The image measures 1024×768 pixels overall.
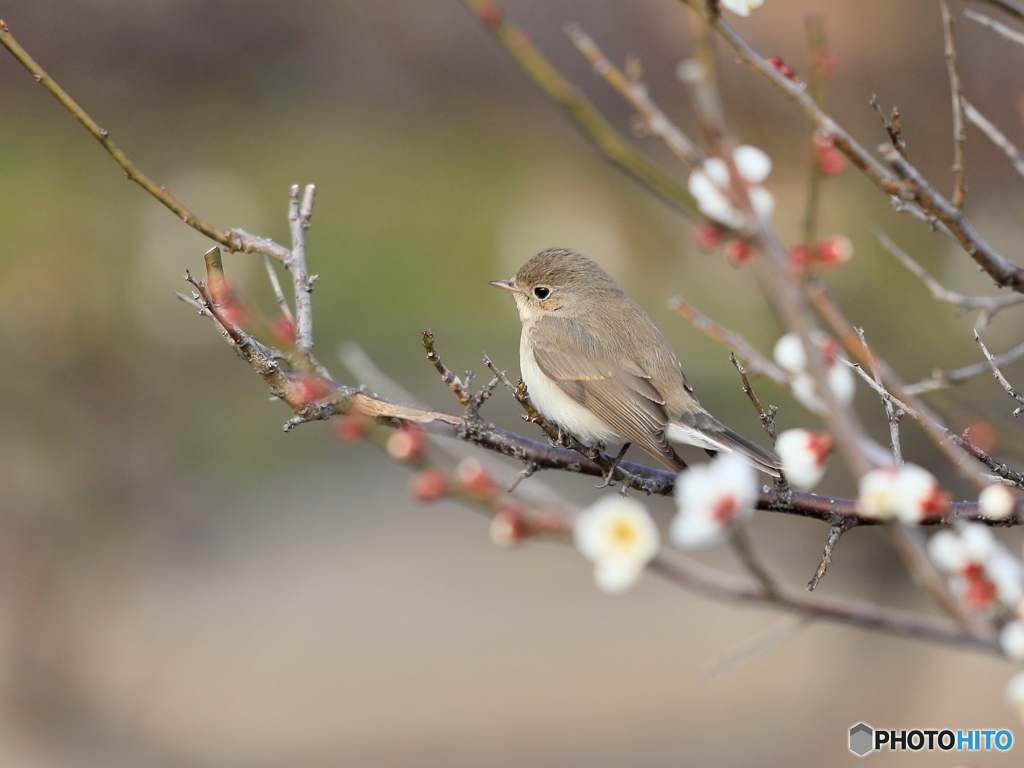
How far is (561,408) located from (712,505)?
2.91 m

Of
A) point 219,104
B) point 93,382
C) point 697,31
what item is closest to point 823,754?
point 93,382

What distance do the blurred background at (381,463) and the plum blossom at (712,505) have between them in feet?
17.9

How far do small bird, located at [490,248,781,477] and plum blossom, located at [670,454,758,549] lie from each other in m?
2.33

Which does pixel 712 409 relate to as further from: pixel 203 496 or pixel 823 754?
pixel 203 496

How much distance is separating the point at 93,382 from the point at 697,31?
6.53m

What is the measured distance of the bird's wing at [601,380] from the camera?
3639mm

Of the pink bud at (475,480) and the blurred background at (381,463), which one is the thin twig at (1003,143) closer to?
the pink bud at (475,480)

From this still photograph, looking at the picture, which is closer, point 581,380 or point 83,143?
point 581,380

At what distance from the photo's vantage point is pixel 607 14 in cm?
1002

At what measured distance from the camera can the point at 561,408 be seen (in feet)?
13.0

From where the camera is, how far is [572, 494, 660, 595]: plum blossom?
1038mm

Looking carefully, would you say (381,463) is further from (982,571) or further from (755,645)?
(982,571)

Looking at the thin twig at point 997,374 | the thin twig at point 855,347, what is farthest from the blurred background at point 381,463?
the thin twig at point 855,347

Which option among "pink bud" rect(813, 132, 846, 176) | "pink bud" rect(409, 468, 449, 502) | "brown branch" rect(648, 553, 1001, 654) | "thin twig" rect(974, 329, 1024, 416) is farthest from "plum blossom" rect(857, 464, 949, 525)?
"thin twig" rect(974, 329, 1024, 416)
